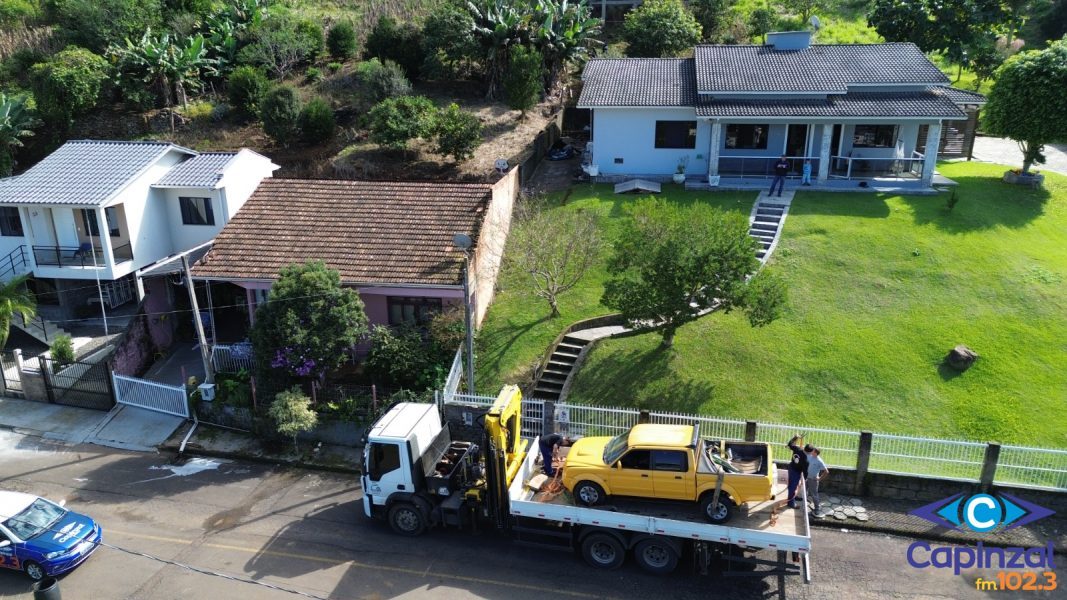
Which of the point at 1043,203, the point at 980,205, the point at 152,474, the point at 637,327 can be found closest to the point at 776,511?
the point at 637,327

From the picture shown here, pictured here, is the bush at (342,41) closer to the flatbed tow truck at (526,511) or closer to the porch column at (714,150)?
the porch column at (714,150)

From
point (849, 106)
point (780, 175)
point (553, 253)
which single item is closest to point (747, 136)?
point (780, 175)

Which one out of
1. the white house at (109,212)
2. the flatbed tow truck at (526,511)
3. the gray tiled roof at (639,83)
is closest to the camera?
the flatbed tow truck at (526,511)

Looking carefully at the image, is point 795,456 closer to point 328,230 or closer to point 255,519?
point 255,519

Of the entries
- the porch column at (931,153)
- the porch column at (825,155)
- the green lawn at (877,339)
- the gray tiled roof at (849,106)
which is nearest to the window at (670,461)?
the green lawn at (877,339)

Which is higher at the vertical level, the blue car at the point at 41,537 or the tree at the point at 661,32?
the tree at the point at 661,32

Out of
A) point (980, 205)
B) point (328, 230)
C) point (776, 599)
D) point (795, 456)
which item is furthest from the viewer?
A: point (980, 205)
